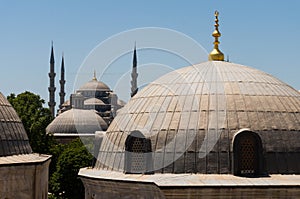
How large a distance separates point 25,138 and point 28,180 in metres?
2.18

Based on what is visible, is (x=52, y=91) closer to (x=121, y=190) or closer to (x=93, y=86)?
(x=93, y=86)

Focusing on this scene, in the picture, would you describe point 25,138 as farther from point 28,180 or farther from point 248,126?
point 248,126

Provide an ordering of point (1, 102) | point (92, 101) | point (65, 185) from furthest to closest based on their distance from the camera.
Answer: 1. point (92, 101)
2. point (65, 185)
3. point (1, 102)

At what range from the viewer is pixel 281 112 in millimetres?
16438

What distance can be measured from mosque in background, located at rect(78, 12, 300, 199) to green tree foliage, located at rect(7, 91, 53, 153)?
19.6 m

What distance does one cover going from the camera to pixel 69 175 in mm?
38188

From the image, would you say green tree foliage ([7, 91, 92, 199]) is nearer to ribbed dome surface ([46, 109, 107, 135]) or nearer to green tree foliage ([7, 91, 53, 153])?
green tree foliage ([7, 91, 53, 153])

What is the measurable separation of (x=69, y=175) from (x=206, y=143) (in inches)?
945

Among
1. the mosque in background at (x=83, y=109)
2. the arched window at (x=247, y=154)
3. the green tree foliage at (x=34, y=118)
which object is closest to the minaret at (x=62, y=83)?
the mosque in background at (x=83, y=109)

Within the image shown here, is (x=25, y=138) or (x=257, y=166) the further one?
(x=25, y=138)

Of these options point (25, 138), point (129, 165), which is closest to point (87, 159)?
point (25, 138)

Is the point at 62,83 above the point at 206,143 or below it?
above

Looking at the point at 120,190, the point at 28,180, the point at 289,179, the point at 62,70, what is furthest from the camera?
the point at 62,70

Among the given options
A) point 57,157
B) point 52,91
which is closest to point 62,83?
point 52,91
